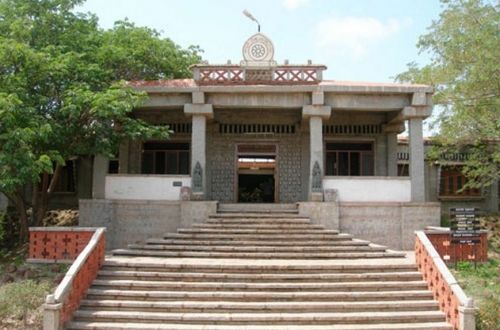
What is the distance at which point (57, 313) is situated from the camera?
7.87 meters

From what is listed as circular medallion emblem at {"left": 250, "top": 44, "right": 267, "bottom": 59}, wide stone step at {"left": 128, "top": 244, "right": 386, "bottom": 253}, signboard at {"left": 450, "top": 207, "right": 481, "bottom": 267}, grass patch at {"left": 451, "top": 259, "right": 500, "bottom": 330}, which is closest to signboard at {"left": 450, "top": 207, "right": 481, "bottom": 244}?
signboard at {"left": 450, "top": 207, "right": 481, "bottom": 267}

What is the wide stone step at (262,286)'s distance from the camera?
9234 mm

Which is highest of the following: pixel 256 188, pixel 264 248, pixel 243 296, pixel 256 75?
pixel 256 75

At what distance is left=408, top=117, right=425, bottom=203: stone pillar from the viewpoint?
1372 cm

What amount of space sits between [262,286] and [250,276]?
406mm

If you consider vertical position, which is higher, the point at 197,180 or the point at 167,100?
the point at 167,100

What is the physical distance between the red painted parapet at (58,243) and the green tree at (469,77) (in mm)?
10148

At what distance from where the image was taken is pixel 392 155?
16.2 meters

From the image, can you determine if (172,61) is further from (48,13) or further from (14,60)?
(14,60)

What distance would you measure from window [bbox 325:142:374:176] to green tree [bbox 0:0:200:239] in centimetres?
611

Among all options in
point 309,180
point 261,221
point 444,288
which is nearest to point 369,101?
point 309,180

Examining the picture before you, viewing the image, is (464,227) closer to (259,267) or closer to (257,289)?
(259,267)

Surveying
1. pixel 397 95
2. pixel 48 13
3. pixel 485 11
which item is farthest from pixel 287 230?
pixel 48 13

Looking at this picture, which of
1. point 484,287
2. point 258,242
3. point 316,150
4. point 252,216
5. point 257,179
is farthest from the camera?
point 257,179
